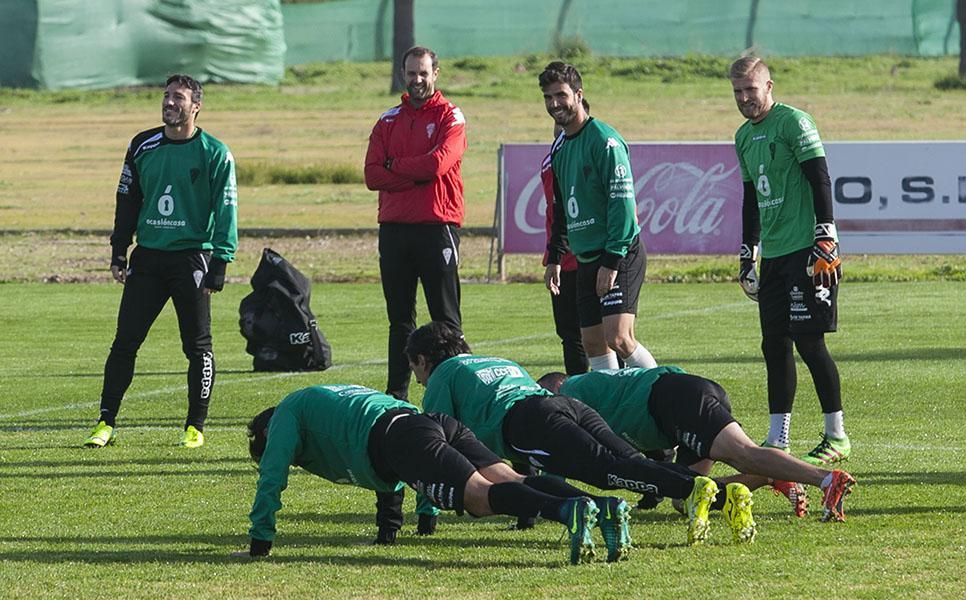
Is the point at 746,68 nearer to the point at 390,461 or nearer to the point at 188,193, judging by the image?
the point at 390,461

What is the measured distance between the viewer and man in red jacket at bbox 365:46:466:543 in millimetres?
11227

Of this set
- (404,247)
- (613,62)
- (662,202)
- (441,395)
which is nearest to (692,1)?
(613,62)

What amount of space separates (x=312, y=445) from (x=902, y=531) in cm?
249

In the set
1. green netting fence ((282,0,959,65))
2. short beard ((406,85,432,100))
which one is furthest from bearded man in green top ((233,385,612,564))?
green netting fence ((282,0,959,65))

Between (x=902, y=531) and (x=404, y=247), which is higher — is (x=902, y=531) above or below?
below

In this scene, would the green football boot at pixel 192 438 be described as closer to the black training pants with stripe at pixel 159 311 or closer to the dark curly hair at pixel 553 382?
the black training pants with stripe at pixel 159 311

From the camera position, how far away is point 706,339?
1655 cm

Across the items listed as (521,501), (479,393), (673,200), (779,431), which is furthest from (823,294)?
(673,200)

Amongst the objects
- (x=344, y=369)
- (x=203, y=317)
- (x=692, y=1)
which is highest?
(x=692, y=1)

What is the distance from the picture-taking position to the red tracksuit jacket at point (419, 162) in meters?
11.2

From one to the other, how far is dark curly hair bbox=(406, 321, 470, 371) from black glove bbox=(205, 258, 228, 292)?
2820 mm

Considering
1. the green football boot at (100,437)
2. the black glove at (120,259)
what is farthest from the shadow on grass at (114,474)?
the black glove at (120,259)

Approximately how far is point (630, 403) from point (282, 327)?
7.16 meters

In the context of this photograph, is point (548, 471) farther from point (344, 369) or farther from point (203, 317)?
point (344, 369)
